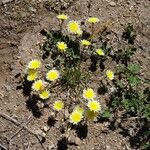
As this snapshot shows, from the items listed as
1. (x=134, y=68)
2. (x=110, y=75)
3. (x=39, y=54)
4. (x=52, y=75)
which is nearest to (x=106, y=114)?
(x=110, y=75)

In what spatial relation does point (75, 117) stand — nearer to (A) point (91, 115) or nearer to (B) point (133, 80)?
(A) point (91, 115)

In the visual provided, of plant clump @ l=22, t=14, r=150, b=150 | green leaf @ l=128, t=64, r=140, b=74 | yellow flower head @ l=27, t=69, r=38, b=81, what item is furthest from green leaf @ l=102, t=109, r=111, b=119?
yellow flower head @ l=27, t=69, r=38, b=81

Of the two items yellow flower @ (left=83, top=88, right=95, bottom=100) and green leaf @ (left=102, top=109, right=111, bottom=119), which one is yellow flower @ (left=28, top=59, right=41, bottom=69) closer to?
yellow flower @ (left=83, top=88, right=95, bottom=100)

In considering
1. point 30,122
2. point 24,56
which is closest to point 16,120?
point 30,122

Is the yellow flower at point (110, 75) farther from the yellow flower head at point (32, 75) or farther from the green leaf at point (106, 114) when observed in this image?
the yellow flower head at point (32, 75)

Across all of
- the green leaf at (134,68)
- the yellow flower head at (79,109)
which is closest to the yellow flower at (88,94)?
the yellow flower head at (79,109)

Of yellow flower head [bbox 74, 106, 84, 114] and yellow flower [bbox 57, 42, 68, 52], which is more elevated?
yellow flower [bbox 57, 42, 68, 52]
